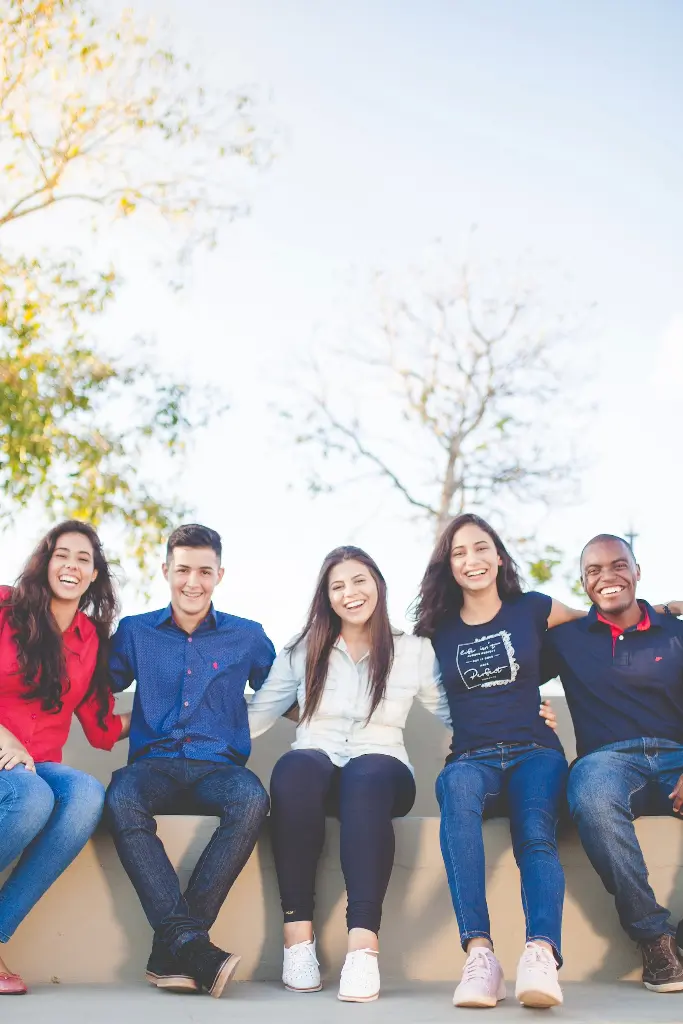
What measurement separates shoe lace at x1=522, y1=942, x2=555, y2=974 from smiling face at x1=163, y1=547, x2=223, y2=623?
140 cm

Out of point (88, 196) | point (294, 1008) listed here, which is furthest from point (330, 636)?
point (88, 196)

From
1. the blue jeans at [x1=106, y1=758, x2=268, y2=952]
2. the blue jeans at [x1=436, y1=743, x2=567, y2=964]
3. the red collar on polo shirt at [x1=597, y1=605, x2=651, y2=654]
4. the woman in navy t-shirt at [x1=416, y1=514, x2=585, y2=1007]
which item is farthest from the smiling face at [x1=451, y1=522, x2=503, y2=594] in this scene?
the blue jeans at [x1=106, y1=758, x2=268, y2=952]

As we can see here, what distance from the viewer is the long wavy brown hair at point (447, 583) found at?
10.7 ft

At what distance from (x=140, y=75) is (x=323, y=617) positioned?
607 cm

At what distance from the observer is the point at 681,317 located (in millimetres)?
10867

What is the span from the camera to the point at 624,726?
296 cm

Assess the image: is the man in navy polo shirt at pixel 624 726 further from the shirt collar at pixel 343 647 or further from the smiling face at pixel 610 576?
the shirt collar at pixel 343 647

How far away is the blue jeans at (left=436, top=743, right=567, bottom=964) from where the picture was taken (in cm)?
236

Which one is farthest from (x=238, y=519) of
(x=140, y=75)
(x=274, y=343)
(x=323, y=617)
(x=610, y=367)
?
(x=323, y=617)

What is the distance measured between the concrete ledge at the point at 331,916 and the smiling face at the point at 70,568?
27.8 inches

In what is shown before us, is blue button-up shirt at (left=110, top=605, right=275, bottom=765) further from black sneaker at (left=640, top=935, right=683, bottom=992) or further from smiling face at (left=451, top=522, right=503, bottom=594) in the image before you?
black sneaker at (left=640, top=935, right=683, bottom=992)

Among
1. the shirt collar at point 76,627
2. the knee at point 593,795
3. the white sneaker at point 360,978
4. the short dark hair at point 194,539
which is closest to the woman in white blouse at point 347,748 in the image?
the white sneaker at point 360,978

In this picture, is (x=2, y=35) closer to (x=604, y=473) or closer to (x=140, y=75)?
(x=140, y=75)

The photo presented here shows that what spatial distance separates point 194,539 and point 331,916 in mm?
1183
